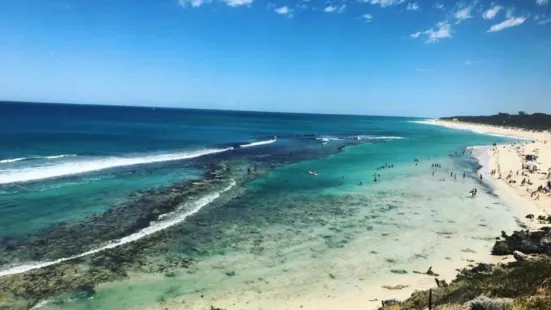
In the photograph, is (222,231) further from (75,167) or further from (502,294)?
(75,167)

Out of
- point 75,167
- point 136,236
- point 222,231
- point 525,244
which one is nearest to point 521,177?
point 525,244

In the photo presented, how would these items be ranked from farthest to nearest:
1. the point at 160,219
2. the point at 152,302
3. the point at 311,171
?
the point at 311,171 → the point at 160,219 → the point at 152,302

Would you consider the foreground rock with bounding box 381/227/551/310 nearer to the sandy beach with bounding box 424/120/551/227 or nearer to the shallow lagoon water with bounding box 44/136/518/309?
the shallow lagoon water with bounding box 44/136/518/309

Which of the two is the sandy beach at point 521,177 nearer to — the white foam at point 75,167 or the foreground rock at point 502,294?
the foreground rock at point 502,294

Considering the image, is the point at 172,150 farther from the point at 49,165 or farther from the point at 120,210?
the point at 120,210

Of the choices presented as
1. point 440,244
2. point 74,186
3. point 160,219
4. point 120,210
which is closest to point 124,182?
point 74,186

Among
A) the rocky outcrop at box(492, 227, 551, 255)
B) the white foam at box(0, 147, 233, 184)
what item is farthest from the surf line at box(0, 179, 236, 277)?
the rocky outcrop at box(492, 227, 551, 255)

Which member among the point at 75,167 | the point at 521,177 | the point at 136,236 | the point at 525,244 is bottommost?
the point at 136,236
